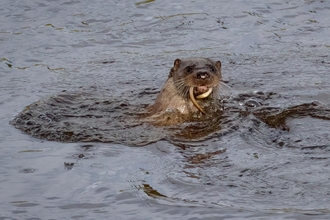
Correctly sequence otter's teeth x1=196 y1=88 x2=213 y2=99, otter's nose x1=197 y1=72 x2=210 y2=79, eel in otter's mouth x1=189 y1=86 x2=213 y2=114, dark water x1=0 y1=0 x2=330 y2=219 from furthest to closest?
otter's teeth x1=196 y1=88 x2=213 y2=99, eel in otter's mouth x1=189 y1=86 x2=213 y2=114, otter's nose x1=197 y1=72 x2=210 y2=79, dark water x1=0 y1=0 x2=330 y2=219

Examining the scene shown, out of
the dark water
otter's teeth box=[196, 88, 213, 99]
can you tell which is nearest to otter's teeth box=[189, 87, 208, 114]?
otter's teeth box=[196, 88, 213, 99]

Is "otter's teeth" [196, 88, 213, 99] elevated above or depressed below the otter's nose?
below

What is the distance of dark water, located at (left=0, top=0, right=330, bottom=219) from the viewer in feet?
17.2

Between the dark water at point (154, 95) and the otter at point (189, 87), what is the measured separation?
1.60ft

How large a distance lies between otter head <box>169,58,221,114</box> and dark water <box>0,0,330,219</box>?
48 cm

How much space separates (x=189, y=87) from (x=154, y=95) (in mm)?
1085

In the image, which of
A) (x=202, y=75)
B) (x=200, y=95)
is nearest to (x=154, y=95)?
(x=200, y=95)

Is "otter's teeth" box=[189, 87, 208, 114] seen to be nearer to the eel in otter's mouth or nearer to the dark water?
the eel in otter's mouth

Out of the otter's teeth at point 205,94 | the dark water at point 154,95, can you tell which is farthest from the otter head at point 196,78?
the dark water at point 154,95

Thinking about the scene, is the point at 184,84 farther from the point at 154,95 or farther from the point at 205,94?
the point at 154,95

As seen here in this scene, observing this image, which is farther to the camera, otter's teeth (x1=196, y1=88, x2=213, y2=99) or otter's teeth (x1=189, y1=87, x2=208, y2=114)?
otter's teeth (x1=196, y1=88, x2=213, y2=99)

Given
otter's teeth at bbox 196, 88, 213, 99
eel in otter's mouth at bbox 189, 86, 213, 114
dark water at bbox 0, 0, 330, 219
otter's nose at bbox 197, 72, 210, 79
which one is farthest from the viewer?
otter's teeth at bbox 196, 88, 213, 99

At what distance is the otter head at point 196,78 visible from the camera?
7.18m

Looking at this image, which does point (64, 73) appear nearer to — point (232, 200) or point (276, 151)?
point (276, 151)
